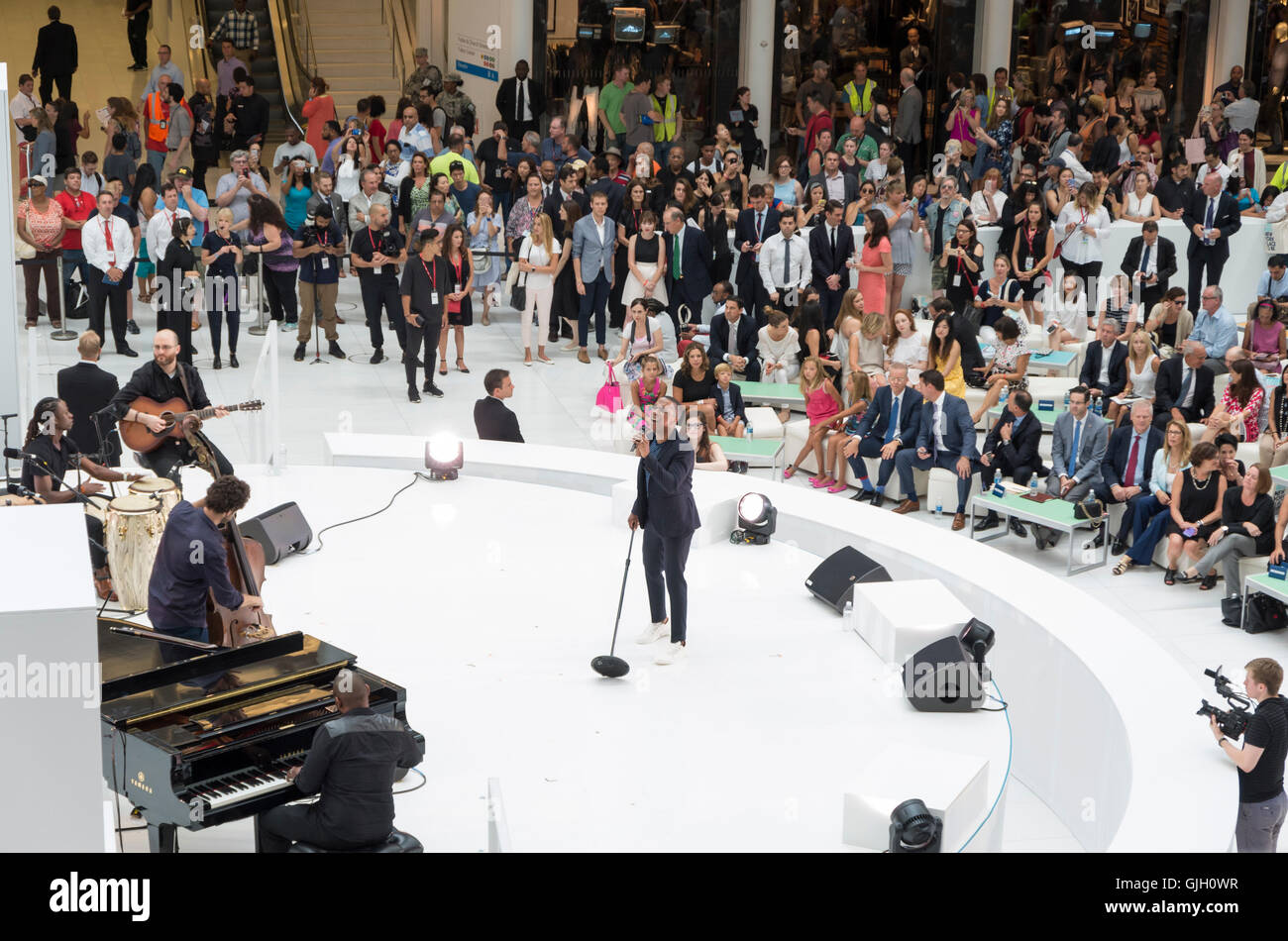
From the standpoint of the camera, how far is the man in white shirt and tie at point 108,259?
14703 mm

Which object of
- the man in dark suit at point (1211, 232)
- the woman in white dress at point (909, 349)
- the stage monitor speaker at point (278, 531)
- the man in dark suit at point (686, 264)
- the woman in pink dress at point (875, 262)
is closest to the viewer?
the stage monitor speaker at point (278, 531)

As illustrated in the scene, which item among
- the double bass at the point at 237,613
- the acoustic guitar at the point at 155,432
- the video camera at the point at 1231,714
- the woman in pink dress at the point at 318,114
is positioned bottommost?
the video camera at the point at 1231,714

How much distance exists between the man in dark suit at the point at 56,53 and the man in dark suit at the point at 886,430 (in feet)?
40.7

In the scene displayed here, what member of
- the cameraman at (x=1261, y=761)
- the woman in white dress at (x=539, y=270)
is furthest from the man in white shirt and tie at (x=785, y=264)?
the cameraman at (x=1261, y=761)

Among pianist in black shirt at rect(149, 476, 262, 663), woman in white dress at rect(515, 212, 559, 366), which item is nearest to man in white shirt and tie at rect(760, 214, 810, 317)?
woman in white dress at rect(515, 212, 559, 366)

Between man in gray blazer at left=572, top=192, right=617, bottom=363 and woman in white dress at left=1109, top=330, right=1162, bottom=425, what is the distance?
5265mm

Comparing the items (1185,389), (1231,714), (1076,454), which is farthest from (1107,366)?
(1231,714)

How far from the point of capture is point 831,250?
1502 centimetres

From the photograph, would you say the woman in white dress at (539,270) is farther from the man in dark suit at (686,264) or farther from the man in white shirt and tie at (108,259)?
the man in white shirt and tie at (108,259)

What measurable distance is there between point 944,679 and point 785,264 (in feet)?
26.2

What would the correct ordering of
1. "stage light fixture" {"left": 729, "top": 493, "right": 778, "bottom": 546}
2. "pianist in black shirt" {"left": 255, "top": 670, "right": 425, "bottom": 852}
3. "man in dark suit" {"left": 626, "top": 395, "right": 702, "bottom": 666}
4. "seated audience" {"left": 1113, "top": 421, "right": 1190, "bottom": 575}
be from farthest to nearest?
"seated audience" {"left": 1113, "top": 421, "right": 1190, "bottom": 575}, "stage light fixture" {"left": 729, "top": 493, "right": 778, "bottom": 546}, "man in dark suit" {"left": 626, "top": 395, "right": 702, "bottom": 666}, "pianist in black shirt" {"left": 255, "top": 670, "right": 425, "bottom": 852}

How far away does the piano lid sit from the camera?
232 inches

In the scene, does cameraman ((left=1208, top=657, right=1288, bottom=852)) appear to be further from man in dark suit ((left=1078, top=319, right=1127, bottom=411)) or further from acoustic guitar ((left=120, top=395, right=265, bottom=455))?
man in dark suit ((left=1078, top=319, right=1127, bottom=411))

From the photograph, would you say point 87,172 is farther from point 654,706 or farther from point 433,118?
point 654,706
